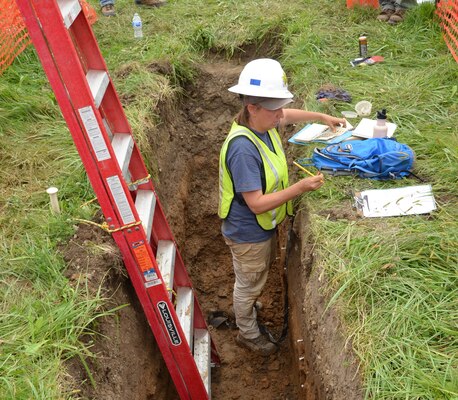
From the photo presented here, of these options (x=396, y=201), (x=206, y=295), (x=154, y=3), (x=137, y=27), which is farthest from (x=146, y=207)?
(x=154, y=3)

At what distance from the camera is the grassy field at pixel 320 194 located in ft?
9.70

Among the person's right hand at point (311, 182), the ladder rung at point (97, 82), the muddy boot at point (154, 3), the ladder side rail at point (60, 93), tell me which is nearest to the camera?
the ladder side rail at point (60, 93)

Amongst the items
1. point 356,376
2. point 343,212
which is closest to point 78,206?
point 343,212

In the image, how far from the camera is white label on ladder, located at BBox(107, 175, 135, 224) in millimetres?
3201

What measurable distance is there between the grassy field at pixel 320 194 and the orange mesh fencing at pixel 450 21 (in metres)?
0.10

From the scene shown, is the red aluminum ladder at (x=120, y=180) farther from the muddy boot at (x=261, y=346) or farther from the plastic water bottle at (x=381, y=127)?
the plastic water bottle at (x=381, y=127)

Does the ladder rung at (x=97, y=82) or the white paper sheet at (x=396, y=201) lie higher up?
the ladder rung at (x=97, y=82)

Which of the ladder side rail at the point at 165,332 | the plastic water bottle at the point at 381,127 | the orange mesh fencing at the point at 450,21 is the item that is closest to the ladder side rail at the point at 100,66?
the ladder side rail at the point at 165,332

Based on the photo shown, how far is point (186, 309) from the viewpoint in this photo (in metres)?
4.07

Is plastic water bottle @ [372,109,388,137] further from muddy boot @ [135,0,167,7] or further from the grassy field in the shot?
muddy boot @ [135,0,167,7]

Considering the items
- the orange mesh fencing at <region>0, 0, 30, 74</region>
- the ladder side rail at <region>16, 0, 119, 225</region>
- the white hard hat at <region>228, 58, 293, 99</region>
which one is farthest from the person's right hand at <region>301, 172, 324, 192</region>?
the orange mesh fencing at <region>0, 0, 30, 74</region>

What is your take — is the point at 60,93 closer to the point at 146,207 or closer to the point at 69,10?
the point at 69,10

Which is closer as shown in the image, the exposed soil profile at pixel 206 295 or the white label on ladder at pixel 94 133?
the white label on ladder at pixel 94 133

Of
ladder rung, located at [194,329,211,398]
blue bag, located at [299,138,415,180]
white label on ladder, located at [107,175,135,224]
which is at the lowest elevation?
ladder rung, located at [194,329,211,398]
